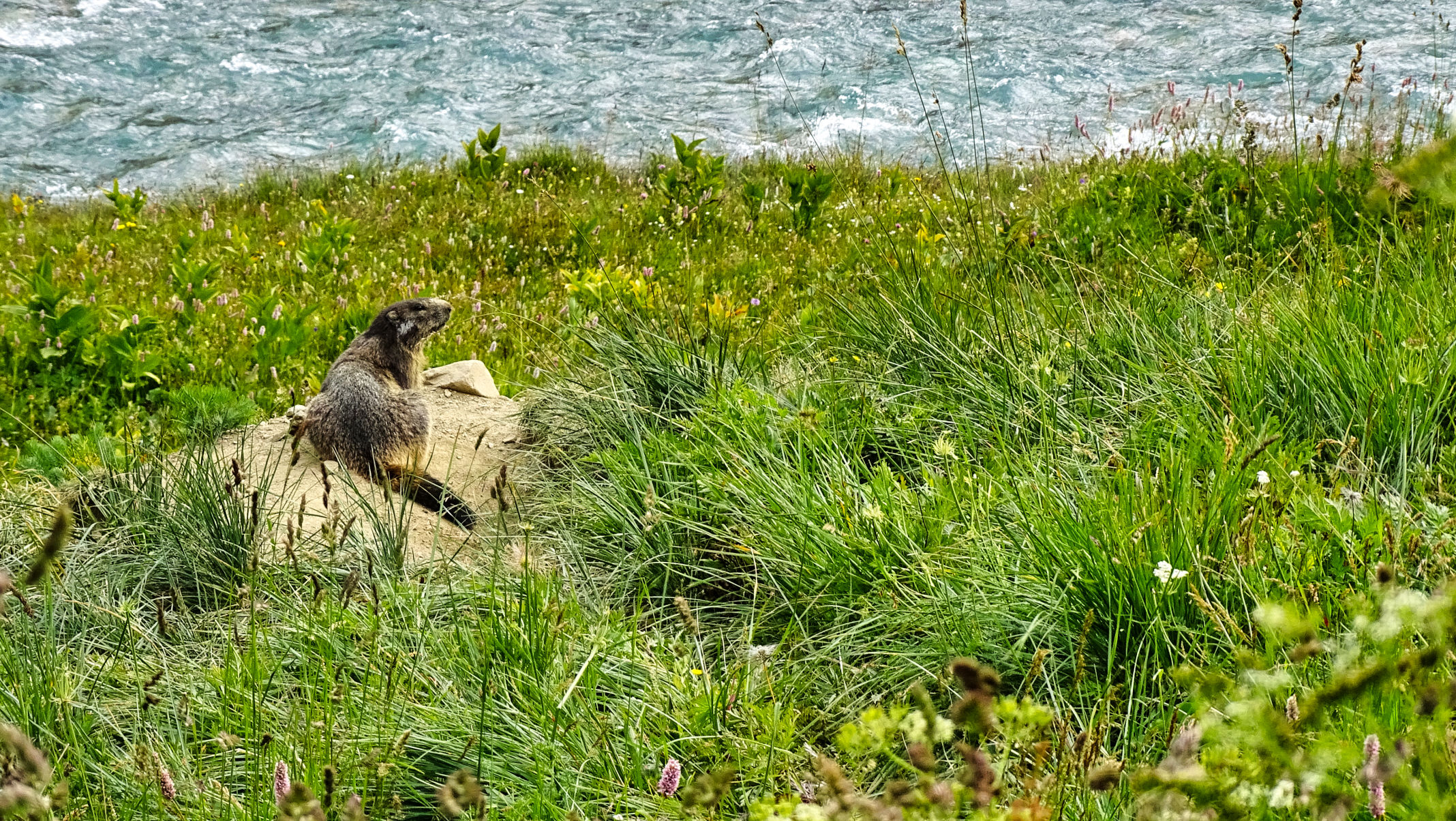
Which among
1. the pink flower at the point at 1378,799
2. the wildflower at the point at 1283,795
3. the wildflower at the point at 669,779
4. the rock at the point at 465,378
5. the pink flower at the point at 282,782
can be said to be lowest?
the rock at the point at 465,378

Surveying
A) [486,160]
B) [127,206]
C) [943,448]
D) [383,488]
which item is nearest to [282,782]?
[943,448]

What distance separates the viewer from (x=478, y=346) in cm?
704

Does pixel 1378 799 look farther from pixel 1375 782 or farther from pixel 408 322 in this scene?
pixel 408 322

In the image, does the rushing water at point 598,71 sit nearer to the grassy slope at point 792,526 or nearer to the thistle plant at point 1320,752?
the grassy slope at point 792,526

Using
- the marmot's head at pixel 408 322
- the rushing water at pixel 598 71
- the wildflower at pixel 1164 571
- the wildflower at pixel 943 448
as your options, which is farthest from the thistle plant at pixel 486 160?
the wildflower at pixel 1164 571

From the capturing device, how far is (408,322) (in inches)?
230

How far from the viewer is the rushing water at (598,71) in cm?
1352

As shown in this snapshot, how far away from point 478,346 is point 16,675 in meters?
4.36

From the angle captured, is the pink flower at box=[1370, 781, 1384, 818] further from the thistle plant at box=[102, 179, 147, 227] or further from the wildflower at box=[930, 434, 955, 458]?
the thistle plant at box=[102, 179, 147, 227]

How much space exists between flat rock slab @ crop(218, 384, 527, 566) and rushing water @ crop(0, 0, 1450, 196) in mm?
7333

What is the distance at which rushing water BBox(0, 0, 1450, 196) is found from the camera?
13.5m

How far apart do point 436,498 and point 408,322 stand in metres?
1.60

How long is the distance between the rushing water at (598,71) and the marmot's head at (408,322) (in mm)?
6951

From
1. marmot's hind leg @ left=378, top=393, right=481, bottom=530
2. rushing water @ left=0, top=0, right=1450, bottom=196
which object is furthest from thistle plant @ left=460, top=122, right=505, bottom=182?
marmot's hind leg @ left=378, top=393, right=481, bottom=530
